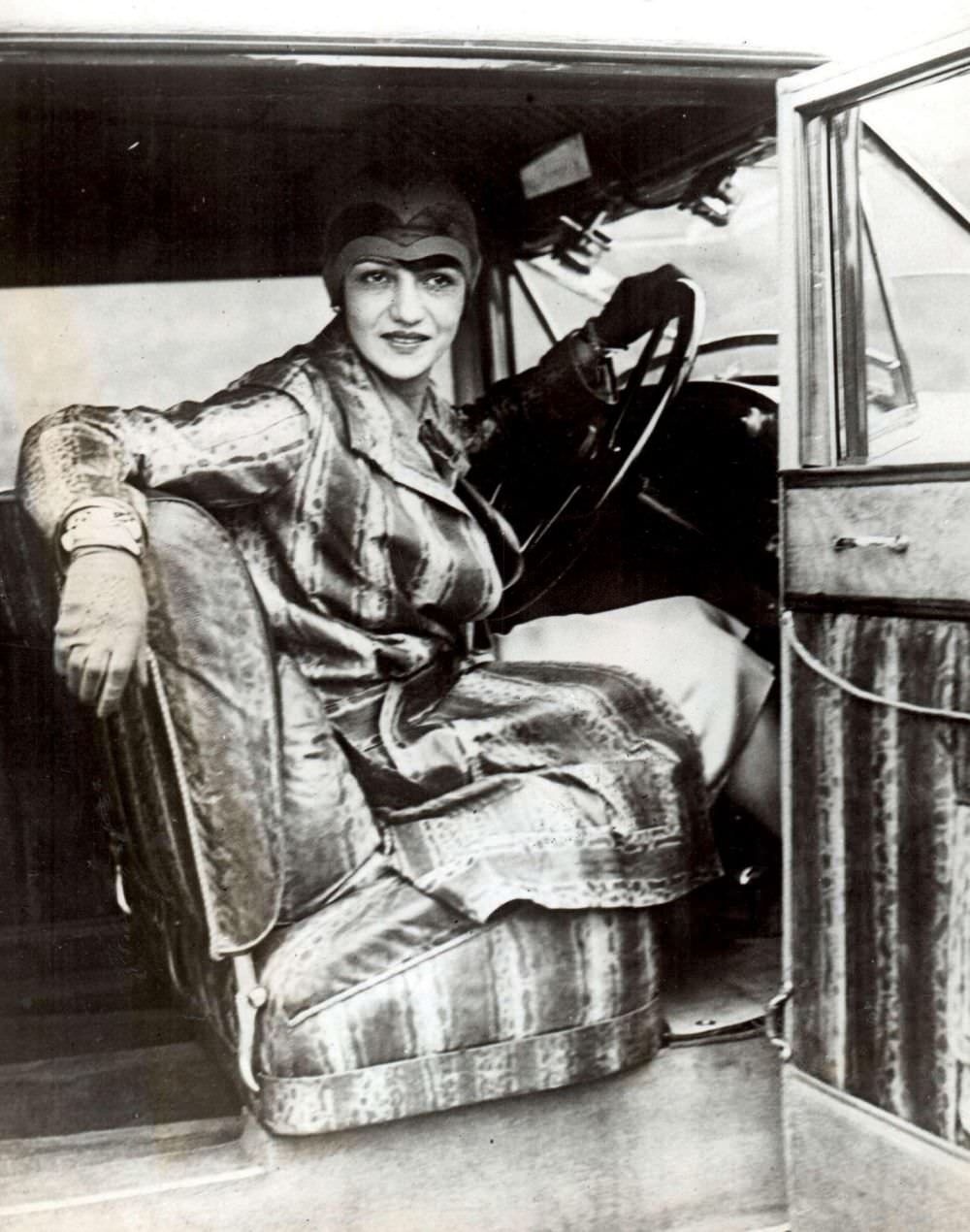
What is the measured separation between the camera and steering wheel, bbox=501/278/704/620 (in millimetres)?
2705

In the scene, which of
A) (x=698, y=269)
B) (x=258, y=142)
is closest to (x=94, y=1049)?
(x=258, y=142)

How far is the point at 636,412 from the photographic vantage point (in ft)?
9.05

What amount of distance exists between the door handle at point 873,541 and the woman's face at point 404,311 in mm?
854

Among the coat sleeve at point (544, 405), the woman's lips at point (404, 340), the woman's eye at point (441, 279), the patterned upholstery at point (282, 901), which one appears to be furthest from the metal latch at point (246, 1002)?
the woman's eye at point (441, 279)

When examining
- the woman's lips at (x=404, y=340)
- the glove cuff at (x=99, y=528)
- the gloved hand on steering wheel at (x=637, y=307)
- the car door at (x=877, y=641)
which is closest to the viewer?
the glove cuff at (x=99, y=528)

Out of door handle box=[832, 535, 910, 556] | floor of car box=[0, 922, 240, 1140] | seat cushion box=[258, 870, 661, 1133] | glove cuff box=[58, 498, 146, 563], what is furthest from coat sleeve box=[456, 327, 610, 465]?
floor of car box=[0, 922, 240, 1140]

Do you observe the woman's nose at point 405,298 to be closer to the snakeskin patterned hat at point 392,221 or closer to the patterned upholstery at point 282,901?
the snakeskin patterned hat at point 392,221

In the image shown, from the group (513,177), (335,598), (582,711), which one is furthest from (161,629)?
(513,177)

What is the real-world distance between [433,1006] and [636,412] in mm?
1259

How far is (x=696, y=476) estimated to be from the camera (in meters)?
2.79

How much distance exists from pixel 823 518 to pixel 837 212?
609 millimetres

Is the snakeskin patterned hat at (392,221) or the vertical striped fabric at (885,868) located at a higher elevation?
the snakeskin patterned hat at (392,221)

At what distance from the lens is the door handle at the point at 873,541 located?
2.48 meters

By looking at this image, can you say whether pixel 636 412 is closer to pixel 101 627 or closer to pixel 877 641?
pixel 877 641
